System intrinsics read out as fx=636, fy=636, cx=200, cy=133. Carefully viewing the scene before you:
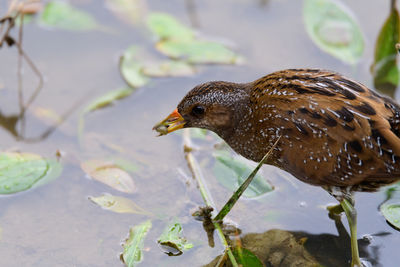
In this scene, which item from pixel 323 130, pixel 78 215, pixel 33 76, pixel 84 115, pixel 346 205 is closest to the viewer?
pixel 323 130

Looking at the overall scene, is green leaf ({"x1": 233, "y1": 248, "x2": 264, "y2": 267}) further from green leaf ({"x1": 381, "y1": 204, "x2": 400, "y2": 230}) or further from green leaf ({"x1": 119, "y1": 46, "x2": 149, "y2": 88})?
green leaf ({"x1": 119, "y1": 46, "x2": 149, "y2": 88})

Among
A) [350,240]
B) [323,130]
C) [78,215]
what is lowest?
[78,215]

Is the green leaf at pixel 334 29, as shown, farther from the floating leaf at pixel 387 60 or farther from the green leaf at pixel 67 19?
the green leaf at pixel 67 19

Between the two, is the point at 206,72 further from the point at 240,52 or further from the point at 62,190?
the point at 62,190

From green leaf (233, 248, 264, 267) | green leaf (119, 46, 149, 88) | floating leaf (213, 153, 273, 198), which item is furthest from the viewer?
green leaf (119, 46, 149, 88)

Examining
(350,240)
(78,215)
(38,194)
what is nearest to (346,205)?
(350,240)

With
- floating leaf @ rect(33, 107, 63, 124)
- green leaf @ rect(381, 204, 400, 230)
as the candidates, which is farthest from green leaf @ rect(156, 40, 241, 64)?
green leaf @ rect(381, 204, 400, 230)

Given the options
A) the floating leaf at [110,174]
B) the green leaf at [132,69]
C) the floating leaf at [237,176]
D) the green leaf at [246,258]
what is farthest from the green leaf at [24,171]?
the green leaf at [246,258]
